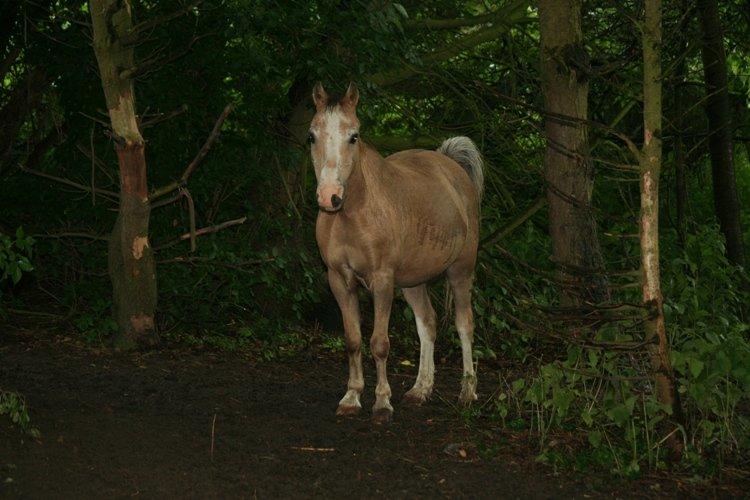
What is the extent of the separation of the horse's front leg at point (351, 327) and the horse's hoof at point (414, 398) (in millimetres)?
502

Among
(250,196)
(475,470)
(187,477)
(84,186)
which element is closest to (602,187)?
(250,196)

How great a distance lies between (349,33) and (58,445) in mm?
4518

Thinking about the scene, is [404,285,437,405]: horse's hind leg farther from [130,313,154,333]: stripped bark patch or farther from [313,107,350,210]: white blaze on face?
[130,313,154,333]: stripped bark patch

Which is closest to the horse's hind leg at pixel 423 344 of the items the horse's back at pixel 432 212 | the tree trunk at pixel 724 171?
the horse's back at pixel 432 212

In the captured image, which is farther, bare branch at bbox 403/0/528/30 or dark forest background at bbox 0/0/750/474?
bare branch at bbox 403/0/528/30

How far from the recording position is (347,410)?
7.30 m

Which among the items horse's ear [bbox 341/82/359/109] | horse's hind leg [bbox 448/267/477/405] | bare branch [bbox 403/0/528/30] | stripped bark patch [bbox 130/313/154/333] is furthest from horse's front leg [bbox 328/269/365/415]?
bare branch [bbox 403/0/528/30]

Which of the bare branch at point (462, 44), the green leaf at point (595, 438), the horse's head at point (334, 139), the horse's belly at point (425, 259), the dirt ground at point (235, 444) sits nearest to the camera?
the dirt ground at point (235, 444)

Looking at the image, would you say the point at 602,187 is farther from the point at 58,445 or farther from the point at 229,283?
the point at 58,445

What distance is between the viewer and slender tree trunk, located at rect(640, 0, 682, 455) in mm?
5887

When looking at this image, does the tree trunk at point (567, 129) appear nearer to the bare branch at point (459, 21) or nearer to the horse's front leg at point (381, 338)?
the horse's front leg at point (381, 338)

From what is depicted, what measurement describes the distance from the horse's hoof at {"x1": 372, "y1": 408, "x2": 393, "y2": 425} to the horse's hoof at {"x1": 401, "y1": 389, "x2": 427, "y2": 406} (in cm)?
60

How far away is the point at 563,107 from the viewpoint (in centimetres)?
823

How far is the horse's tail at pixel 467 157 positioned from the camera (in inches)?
354
